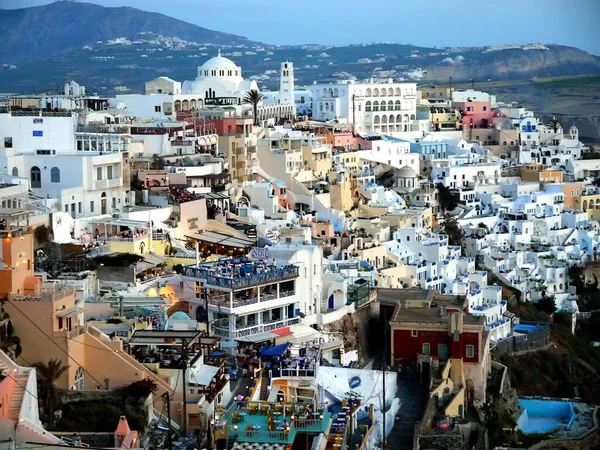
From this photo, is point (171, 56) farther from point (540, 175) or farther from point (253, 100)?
point (540, 175)

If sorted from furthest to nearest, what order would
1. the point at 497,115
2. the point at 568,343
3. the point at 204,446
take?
1. the point at 497,115
2. the point at 568,343
3. the point at 204,446

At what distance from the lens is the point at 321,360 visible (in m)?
15.7

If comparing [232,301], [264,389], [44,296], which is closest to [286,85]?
[232,301]

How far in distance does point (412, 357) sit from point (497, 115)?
26.4 metres

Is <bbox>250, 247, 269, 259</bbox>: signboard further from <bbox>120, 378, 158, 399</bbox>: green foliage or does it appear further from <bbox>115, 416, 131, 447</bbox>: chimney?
<bbox>115, 416, 131, 447</bbox>: chimney

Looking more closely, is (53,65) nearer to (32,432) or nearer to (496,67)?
(496,67)

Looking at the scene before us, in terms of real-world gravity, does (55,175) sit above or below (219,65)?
below

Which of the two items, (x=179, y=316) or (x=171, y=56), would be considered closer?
(x=179, y=316)

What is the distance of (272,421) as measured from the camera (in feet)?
41.2

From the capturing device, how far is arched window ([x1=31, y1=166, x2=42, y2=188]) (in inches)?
818

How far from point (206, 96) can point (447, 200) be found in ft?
28.5

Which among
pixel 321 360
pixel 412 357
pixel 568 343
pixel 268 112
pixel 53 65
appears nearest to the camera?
pixel 321 360

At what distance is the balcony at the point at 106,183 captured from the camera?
68.5 feet

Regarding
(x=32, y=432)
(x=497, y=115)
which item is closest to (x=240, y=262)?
(x=32, y=432)
